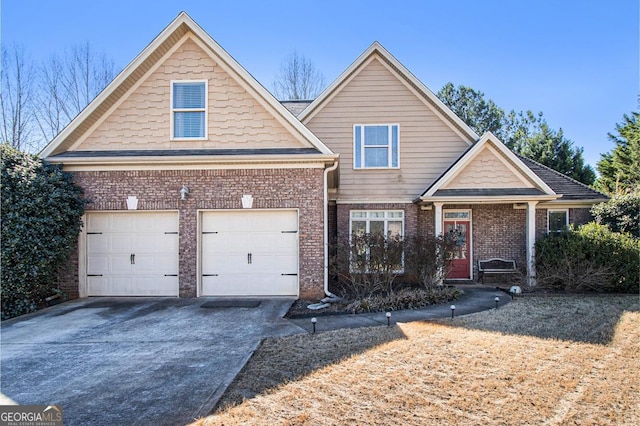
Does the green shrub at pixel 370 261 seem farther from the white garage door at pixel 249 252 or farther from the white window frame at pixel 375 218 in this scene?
the white window frame at pixel 375 218

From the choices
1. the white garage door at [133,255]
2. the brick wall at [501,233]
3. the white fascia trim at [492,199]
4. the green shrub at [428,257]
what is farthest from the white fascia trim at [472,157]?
the white garage door at [133,255]

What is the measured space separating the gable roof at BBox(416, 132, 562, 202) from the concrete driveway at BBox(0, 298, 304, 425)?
21.1 feet

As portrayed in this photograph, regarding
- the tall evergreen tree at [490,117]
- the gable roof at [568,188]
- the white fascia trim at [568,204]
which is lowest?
the white fascia trim at [568,204]

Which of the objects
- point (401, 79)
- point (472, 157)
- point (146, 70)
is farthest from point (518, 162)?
point (146, 70)

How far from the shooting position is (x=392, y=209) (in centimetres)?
1324

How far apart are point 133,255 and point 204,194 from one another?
2663mm

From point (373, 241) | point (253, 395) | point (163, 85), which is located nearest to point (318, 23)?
point (163, 85)

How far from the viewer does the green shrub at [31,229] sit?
8203 mm

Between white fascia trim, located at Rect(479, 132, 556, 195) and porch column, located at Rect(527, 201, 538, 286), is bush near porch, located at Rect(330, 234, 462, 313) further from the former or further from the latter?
white fascia trim, located at Rect(479, 132, 556, 195)

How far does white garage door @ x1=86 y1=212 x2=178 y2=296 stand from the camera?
10.0 meters

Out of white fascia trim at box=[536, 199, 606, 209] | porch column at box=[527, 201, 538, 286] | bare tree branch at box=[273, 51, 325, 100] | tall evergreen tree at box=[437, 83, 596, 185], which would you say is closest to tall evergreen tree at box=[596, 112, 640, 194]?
tall evergreen tree at box=[437, 83, 596, 185]

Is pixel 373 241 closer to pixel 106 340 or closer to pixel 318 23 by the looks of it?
pixel 106 340

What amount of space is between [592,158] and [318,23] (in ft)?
80.6

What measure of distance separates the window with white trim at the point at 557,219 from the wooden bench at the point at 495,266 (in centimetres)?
261
